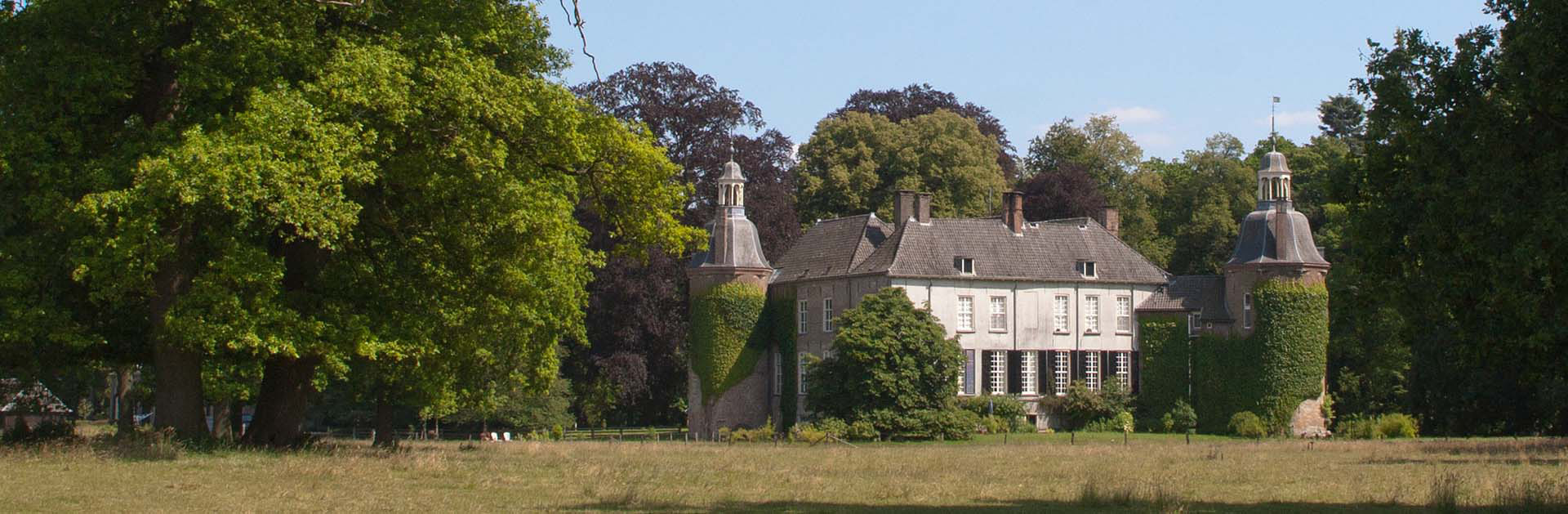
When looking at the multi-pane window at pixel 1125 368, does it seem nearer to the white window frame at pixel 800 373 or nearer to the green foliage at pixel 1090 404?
the green foliage at pixel 1090 404

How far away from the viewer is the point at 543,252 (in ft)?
74.9

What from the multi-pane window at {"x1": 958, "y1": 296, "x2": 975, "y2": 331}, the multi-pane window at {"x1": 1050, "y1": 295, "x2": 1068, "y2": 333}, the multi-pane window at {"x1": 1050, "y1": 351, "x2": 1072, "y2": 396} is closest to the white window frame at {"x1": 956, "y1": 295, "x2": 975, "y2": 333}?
the multi-pane window at {"x1": 958, "y1": 296, "x2": 975, "y2": 331}

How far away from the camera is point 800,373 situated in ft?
170

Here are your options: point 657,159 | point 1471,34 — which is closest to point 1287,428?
point 657,159

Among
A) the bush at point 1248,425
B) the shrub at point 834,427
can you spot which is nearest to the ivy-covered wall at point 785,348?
the shrub at point 834,427

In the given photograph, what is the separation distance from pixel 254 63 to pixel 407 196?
2.76 meters

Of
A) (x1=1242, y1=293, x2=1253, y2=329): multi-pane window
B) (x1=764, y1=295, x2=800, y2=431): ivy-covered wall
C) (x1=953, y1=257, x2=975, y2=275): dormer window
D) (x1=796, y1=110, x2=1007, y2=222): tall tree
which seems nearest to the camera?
(x1=1242, y1=293, x2=1253, y2=329): multi-pane window

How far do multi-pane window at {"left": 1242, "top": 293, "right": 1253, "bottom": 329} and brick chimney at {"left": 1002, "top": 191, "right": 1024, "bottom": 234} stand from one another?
23.2 ft

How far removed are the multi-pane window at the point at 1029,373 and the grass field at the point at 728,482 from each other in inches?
891

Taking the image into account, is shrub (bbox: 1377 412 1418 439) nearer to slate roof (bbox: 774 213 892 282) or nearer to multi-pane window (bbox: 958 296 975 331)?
multi-pane window (bbox: 958 296 975 331)

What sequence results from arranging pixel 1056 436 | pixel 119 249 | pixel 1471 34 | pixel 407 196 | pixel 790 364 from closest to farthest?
1. pixel 1471 34
2. pixel 119 249
3. pixel 407 196
4. pixel 1056 436
5. pixel 790 364

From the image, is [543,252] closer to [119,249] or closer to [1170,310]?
[119,249]

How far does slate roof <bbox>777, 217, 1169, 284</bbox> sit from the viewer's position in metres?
50.7

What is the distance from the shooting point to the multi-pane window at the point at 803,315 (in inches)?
2055
